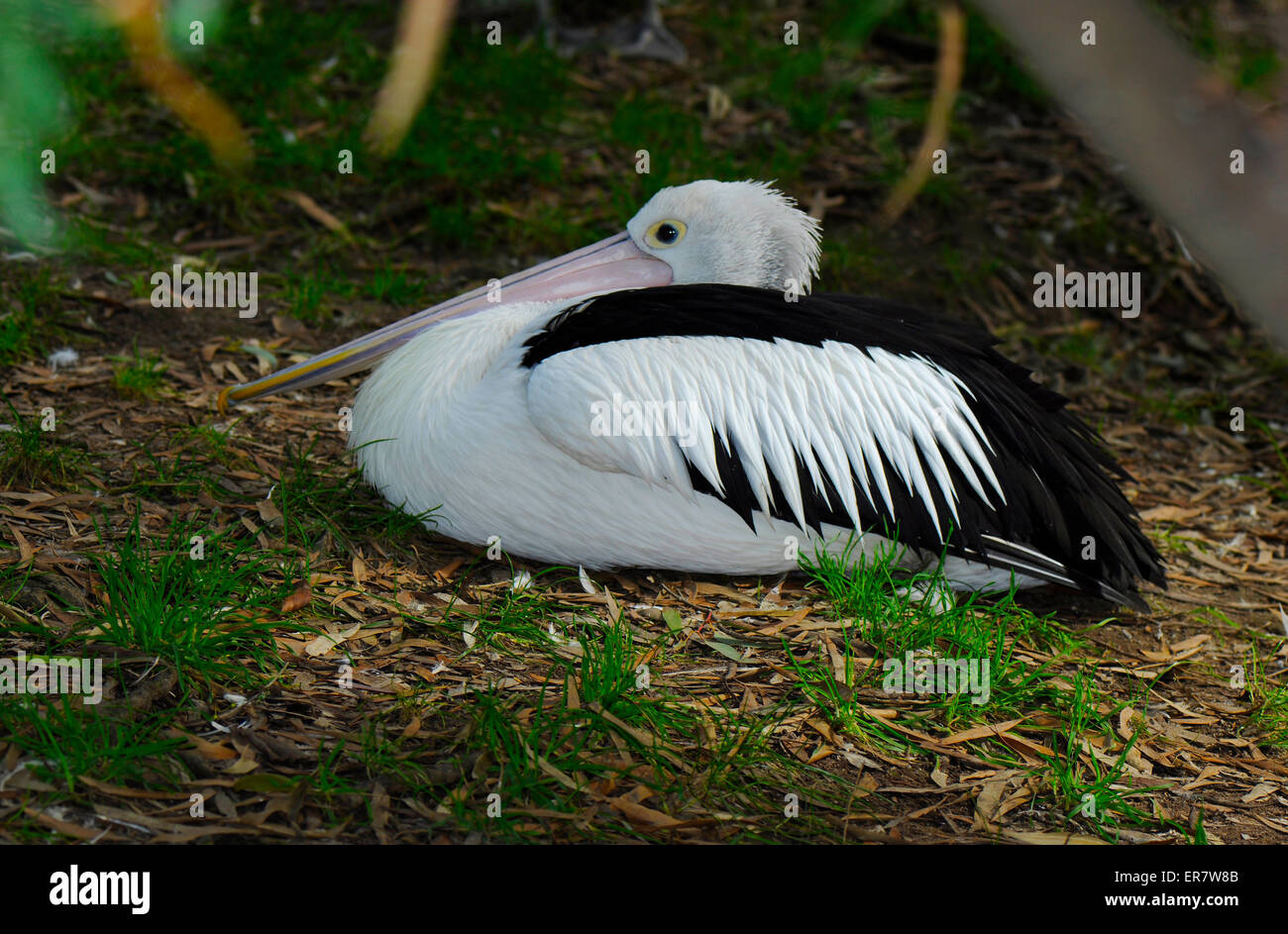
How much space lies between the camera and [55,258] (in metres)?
5.55

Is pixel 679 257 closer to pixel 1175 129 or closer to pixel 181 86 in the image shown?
pixel 181 86

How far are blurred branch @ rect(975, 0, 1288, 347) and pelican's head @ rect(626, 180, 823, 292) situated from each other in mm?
3489

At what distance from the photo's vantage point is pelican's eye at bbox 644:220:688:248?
174 inches

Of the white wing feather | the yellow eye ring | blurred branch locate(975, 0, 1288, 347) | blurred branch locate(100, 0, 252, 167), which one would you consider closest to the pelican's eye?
the yellow eye ring

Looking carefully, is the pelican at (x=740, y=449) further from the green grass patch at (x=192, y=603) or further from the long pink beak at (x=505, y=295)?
the green grass patch at (x=192, y=603)

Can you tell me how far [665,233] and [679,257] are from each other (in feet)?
0.32

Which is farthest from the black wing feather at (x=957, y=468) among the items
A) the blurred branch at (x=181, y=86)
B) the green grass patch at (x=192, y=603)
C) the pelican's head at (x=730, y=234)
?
the blurred branch at (x=181, y=86)

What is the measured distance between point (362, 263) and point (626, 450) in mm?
2869

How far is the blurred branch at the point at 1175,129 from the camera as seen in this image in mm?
818

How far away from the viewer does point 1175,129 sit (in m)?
0.84

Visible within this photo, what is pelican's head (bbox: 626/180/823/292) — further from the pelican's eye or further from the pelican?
the pelican

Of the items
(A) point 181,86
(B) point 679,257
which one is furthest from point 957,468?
(A) point 181,86

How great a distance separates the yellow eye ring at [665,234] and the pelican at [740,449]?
424mm
